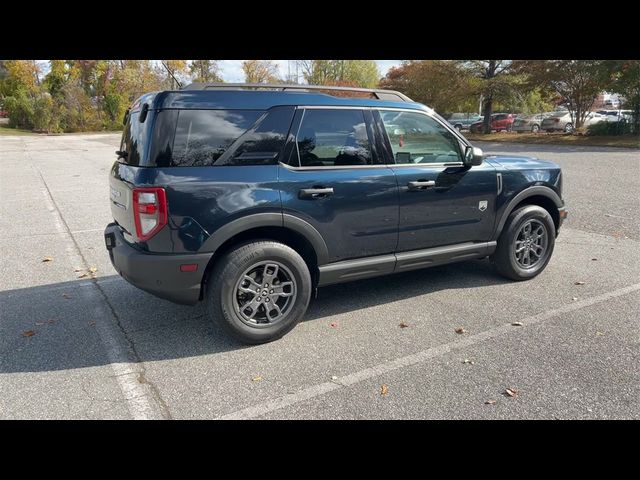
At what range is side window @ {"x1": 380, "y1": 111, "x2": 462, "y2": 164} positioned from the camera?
4023 millimetres

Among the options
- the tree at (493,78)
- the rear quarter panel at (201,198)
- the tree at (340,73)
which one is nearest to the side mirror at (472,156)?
the rear quarter panel at (201,198)

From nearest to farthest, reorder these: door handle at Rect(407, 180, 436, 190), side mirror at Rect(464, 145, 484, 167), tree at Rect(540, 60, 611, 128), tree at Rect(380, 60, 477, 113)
Result: door handle at Rect(407, 180, 436, 190)
side mirror at Rect(464, 145, 484, 167)
tree at Rect(540, 60, 611, 128)
tree at Rect(380, 60, 477, 113)

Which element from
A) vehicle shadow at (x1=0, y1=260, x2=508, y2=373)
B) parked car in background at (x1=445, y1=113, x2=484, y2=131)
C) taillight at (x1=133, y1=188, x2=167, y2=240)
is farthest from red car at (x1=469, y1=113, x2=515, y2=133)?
taillight at (x1=133, y1=188, x2=167, y2=240)

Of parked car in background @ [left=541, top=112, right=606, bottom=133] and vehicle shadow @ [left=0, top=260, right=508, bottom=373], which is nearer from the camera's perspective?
vehicle shadow @ [left=0, top=260, right=508, bottom=373]

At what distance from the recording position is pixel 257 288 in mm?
3496

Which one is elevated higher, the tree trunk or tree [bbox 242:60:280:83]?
tree [bbox 242:60:280:83]

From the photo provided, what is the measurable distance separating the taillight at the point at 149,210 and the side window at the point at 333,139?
112cm

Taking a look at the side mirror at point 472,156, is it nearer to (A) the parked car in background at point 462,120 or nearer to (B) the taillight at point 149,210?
(B) the taillight at point 149,210

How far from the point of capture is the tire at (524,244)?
4.65 m

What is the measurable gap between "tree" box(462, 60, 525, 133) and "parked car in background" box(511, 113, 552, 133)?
2.86m

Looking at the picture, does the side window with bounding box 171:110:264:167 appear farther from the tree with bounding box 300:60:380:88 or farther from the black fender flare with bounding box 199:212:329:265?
the tree with bounding box 300:60:380:88

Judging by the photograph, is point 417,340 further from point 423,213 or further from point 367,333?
point 423,213

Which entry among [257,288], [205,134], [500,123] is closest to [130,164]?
[205,134]
